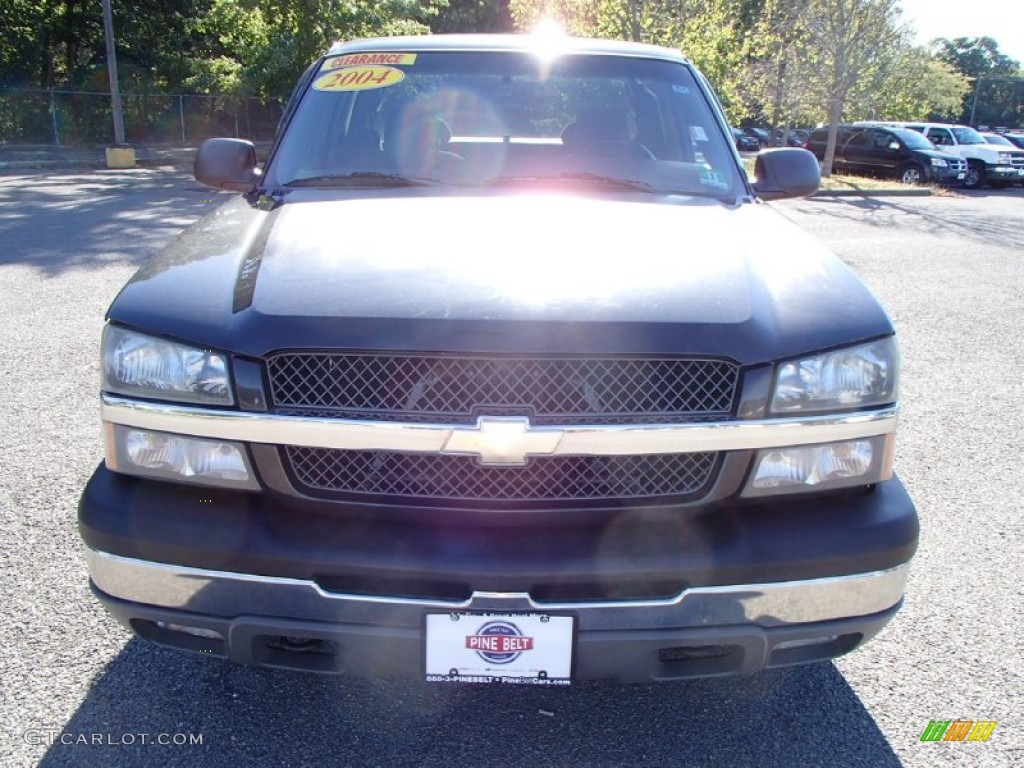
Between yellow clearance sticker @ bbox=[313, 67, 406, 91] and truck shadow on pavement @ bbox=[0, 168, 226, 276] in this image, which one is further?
truck shadow on pavement @ bbox=[0, 168, 226, 276]

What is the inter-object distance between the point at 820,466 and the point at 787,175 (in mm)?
1797

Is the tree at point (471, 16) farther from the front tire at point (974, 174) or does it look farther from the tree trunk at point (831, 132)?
the front tire at point (974, 174)

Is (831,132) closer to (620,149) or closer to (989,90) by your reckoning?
(620,149)

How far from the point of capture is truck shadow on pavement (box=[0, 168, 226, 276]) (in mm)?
9203

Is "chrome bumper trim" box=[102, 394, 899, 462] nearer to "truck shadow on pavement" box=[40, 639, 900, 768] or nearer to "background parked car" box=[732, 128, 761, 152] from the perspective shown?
"truck shadow on pavement" box=[40, 639, 900, 768]

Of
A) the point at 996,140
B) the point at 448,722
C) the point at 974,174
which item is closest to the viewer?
the point at 448,722

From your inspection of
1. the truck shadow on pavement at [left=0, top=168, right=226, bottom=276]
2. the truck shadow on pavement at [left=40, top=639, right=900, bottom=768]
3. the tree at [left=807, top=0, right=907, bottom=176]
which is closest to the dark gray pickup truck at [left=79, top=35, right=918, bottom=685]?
the truck shadow on pavement at [left=40, top=639, right=900, bottom=768]

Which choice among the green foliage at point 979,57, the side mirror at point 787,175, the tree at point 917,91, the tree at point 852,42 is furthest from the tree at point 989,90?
the side mirror at point 787,175

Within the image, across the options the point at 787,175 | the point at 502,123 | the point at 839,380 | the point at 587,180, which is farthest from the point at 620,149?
the point at 839,380

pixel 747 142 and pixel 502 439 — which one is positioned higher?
pixel 502 439

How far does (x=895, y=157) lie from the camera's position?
2405 cm

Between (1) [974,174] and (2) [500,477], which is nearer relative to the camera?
(2) [500,477]

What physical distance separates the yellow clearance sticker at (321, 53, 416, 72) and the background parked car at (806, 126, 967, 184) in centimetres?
2335

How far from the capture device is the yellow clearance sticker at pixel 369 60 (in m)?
3.59
